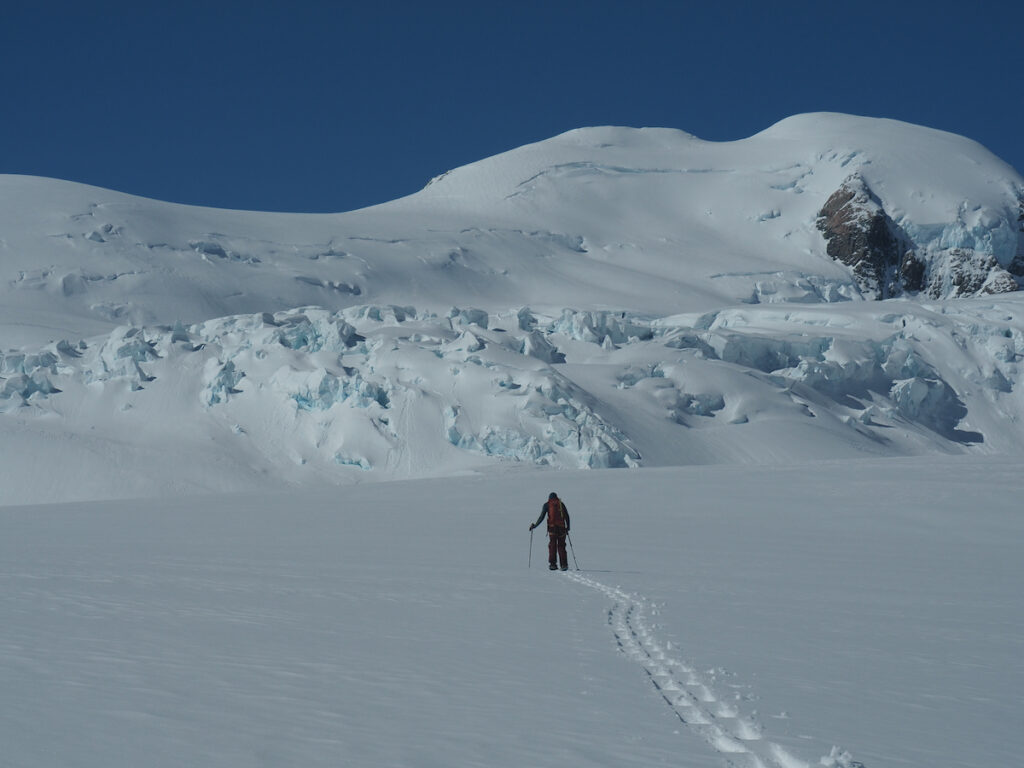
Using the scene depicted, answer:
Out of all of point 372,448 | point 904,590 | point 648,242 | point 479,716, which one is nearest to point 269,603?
point 479,716

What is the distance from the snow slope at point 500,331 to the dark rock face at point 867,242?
1.53 meters

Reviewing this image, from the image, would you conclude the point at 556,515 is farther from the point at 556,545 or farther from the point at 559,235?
the point at 559,235

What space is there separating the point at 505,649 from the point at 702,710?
6.15 feet

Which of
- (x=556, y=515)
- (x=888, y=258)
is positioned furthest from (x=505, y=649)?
(x=888, y=258)

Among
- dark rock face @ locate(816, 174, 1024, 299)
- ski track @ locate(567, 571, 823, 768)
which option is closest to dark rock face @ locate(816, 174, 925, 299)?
dark rock face @ locate(816, 174, 1024, 299)

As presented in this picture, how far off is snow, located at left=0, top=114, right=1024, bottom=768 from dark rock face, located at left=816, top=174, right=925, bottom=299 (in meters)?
1.91

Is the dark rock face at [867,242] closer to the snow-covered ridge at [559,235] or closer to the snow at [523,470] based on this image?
the snow-covered ridge at [559,235]

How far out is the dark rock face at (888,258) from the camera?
83938 mm

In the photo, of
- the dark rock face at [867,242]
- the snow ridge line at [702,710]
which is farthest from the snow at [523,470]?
the dark rock face at [867,242]

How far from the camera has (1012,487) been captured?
70.6 ft

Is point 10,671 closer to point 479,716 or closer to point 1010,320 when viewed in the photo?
point 479,716

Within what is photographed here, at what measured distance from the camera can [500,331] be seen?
48.5 m

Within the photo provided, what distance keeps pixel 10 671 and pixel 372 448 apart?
3201 centimetres

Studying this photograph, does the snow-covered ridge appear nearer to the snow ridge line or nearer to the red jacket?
the red jacket
